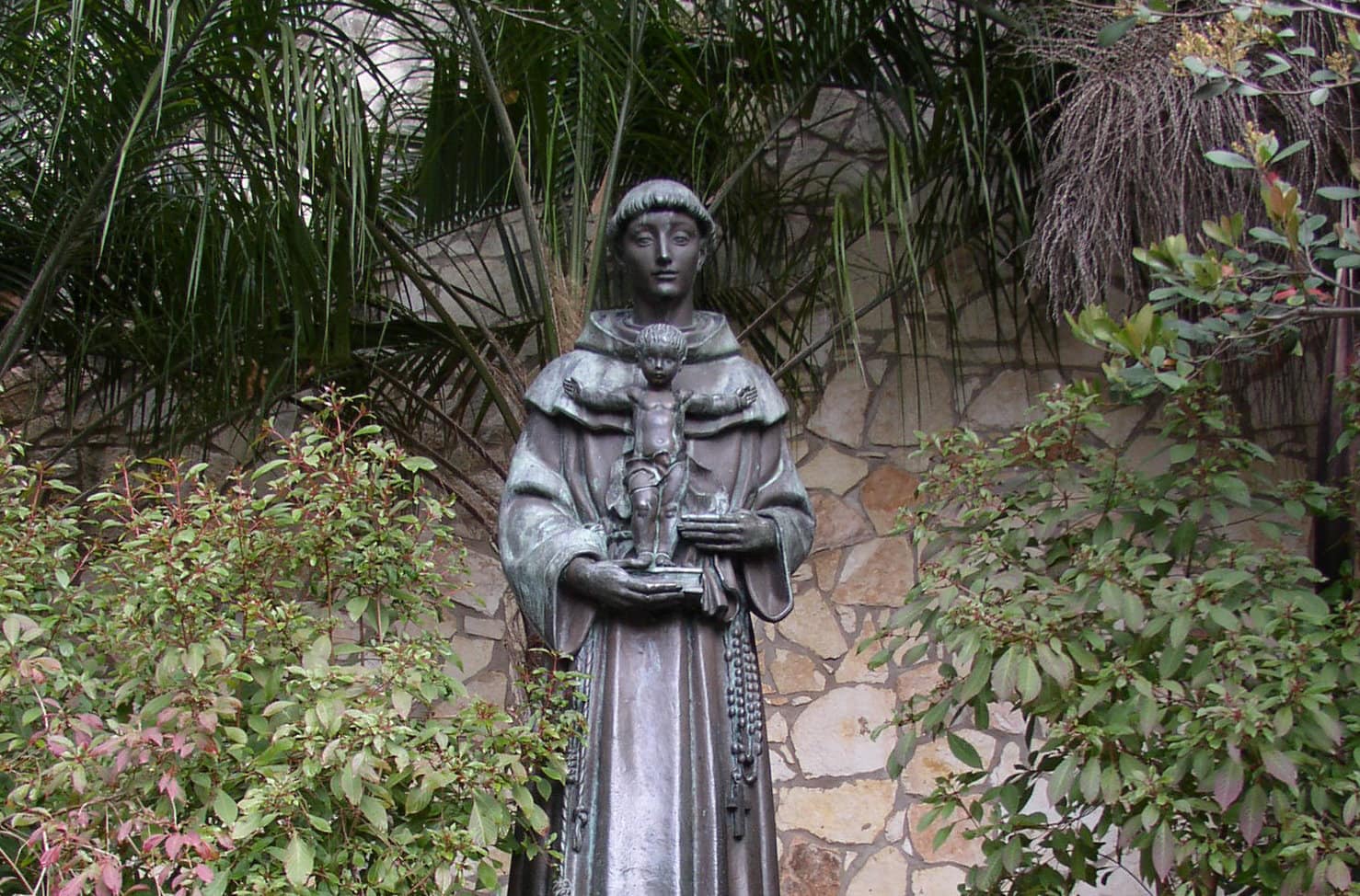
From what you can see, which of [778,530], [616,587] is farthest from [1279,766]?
[616,587]

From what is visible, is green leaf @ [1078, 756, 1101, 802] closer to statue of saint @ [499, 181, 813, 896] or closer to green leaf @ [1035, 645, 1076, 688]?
green leaf @ [1035, 645, 1076, 688]

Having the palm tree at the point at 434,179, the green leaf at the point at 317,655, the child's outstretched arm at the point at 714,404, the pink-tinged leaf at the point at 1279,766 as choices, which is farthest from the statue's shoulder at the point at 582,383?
the pink-tinged leaf at the point at 1279,766

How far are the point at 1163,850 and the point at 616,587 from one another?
50.6 inches

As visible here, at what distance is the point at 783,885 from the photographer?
6344 millimetres

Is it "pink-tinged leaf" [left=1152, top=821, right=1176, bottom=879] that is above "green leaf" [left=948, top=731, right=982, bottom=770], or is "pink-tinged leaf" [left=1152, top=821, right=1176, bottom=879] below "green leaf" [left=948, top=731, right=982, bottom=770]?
below

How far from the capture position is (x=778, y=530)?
12.3ft

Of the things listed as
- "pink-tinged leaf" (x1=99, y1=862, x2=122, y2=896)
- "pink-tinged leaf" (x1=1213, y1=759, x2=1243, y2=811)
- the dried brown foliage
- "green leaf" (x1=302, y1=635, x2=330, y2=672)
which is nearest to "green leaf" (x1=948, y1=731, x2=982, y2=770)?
"pink-tinged leaf" (x1=1213, y1=759, x2=1243, y2=811)

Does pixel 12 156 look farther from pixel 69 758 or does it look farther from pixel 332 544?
pixel 69 758

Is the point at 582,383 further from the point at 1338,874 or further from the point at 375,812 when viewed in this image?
the point at 1338,874

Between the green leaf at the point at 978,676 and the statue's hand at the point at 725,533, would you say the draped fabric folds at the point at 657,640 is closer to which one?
the statue's hand at the point at 725,533

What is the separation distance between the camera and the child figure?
3721mm

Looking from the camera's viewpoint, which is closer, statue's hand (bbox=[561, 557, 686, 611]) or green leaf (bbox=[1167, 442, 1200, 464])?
statue's hand (bbox=[561, 557, 686, 611])

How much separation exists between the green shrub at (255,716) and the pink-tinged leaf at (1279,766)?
141 cm

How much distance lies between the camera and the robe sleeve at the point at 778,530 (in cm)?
376
